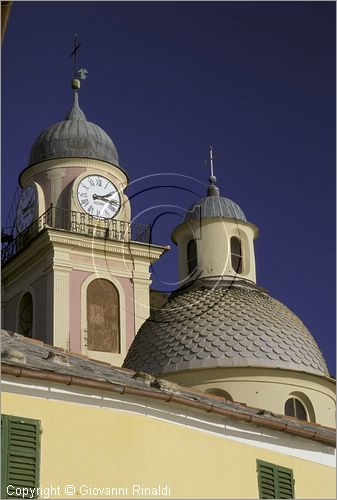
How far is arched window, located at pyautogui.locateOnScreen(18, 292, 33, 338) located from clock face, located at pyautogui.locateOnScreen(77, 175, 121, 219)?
3645 millimetres

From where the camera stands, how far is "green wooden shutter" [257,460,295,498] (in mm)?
18891

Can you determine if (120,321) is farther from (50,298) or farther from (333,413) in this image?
(333,413)

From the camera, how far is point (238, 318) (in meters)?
34.9

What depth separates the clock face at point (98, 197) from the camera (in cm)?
4575

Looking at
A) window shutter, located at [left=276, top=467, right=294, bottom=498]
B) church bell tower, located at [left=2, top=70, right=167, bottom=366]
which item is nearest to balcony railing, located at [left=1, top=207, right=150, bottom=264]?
church bell tower, located at [left=2, top=70, right=167, bottom=366]

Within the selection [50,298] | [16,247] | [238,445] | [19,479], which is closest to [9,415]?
[19,479]

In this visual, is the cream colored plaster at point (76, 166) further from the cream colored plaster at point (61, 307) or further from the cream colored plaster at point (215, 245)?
the cream colored plaster at point (215, 245)

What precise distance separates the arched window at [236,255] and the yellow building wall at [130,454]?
1967 centimetres

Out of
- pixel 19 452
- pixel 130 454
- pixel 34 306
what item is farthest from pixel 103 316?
pixel 19 452

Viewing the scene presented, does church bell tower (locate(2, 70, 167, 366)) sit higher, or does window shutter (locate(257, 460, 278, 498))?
church bell tower (locate(2, 70, 167, 366))

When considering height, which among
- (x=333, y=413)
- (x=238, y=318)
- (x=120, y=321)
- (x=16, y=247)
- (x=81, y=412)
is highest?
(x=16, y=247)

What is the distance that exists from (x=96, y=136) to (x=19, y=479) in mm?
32014

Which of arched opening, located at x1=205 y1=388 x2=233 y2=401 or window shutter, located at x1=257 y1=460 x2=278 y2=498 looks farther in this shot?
arched opening, located at x1=205 y1=388 x2=233 y2=401

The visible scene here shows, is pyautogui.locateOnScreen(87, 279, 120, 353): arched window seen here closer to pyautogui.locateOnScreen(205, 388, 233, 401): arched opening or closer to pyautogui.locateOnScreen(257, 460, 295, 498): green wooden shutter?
pyautogui.locateOnScreen(205, 388, 233, 401): arched opening
